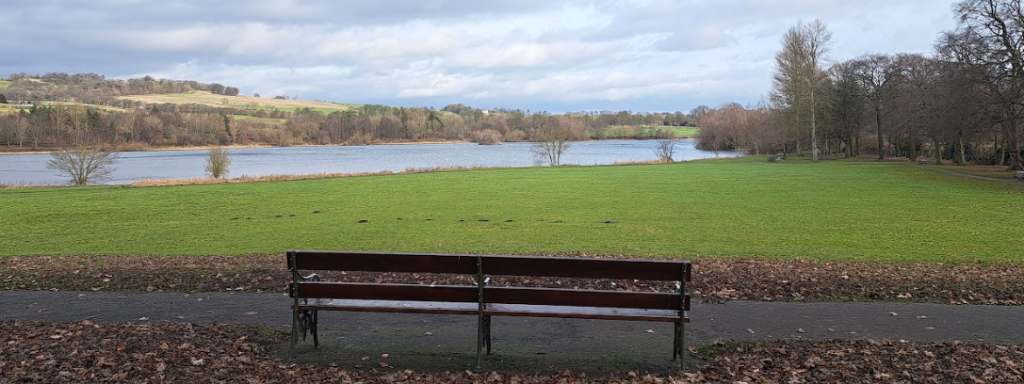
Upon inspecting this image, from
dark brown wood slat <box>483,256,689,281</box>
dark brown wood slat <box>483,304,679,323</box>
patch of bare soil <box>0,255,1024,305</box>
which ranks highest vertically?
dark brown wood slat <box>483,256,689,281</box>

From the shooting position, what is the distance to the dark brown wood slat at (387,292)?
18.6ft

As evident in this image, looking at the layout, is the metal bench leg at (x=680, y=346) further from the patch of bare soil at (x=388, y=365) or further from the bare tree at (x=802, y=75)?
the bare tree at (x=802, y=75)

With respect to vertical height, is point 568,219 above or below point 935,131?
below

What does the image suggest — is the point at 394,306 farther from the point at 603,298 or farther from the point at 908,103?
the point at 908,103

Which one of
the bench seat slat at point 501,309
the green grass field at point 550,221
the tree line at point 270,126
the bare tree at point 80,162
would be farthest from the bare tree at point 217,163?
the bench seat slat at point 501,309

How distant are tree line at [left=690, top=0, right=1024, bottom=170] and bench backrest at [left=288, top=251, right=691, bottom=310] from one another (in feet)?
109

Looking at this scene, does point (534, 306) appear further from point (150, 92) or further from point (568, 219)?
point (150, 92)

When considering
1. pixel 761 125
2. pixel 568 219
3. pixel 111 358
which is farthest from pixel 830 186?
pixel 761 125

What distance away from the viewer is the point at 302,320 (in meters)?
6.00

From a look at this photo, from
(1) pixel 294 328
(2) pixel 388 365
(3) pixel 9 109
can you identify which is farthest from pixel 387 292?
(3) pixel 9 109

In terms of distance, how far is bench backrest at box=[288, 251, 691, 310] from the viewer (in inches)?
210

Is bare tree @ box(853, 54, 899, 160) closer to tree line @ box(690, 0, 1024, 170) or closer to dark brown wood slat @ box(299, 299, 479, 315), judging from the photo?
tree line @ box(690, 0, 1024, 170)

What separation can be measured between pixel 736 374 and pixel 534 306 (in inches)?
69.2

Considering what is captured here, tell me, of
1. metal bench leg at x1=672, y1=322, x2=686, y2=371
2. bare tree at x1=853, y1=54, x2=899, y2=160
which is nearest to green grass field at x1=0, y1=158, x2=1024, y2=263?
A: metal bench leg at x1=672, y1=322, x2=686, y2=371
